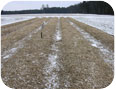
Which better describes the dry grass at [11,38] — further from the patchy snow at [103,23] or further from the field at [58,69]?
the patchy snow at [103,23]

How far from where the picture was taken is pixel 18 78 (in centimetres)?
342

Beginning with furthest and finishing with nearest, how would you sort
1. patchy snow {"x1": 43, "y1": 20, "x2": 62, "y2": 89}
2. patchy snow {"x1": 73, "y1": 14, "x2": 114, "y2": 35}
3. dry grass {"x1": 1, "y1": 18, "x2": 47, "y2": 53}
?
patchy snow {"x1": 73, "y1": 14, "x2": 114, "y2": 35}
dry grass {"x1": 1, "y1": 18, "x2": 47, "y2": 53}
patchy snow {"x1": 43, "y1": 20, "x2": 62, "y2": 89}

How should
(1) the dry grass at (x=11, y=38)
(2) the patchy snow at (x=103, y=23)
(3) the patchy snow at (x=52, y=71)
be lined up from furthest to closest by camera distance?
(2) the patchy snow at (x=103, y=23) → (1) the dry grass at (x=11, y=38) → (3) the patchy snow at (x=52, y=71)

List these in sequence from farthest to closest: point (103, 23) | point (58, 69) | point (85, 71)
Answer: point (103, 23) → point (58, 69) → point (85, 71)

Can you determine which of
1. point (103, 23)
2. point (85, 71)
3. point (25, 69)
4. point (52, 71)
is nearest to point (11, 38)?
point (25, 69)

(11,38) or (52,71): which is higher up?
(11,38)

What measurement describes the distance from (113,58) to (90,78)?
202cm

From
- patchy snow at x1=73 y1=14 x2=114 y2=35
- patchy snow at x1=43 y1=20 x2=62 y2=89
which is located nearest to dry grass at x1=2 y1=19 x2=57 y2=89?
patchy snow at x1=43 y1=20 x2=62 y2=89

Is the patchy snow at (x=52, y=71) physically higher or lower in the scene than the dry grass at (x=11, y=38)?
lower

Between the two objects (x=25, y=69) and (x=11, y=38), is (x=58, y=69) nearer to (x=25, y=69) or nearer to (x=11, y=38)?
(x=25, y=69)

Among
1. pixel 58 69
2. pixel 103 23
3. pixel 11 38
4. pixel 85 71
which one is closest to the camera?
pixel 85 71

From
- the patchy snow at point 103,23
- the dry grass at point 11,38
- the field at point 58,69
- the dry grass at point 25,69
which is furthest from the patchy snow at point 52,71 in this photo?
the patchy snow at point 103,23

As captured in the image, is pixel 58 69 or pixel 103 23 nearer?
pixel 58 69

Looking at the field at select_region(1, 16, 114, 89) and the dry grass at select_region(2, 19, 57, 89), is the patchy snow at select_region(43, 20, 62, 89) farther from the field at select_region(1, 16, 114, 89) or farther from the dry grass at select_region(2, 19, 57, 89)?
the dry grass at select_region(2, 19, 57, 89)
